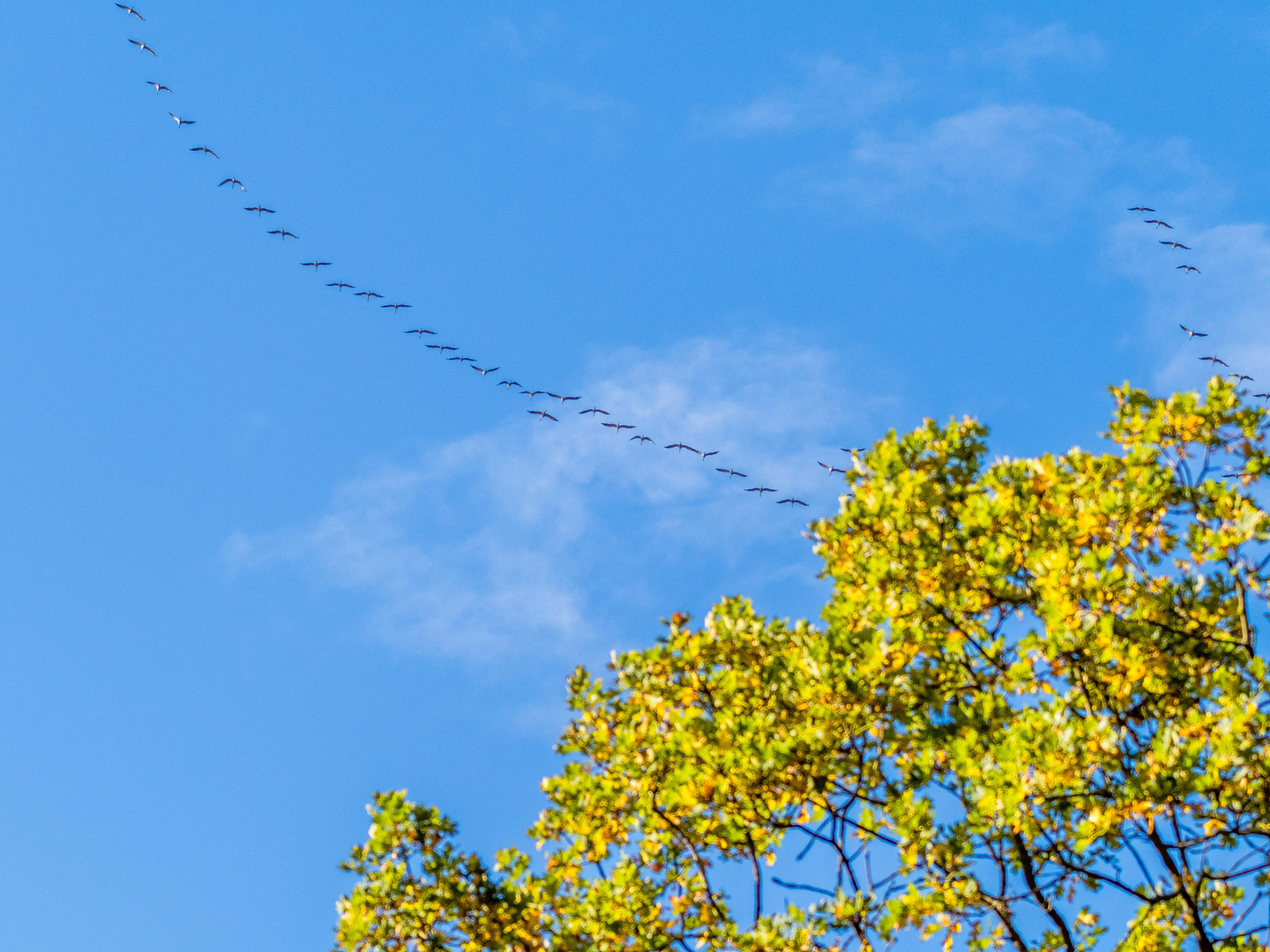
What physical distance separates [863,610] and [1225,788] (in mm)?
3946

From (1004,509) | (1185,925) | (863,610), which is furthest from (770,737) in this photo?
(1185,925)

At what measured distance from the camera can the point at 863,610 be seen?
12266 mm

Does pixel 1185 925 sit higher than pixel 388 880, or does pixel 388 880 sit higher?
pixel 388 880

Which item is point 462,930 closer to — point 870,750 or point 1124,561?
point 870,750

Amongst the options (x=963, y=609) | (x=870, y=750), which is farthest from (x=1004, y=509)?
(x=870, y=750)

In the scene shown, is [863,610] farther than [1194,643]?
Yes

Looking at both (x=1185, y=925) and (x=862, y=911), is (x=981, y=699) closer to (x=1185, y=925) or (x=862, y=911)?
(x=862, y=911)

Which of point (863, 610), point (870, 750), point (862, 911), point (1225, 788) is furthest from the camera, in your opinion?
point (863, 610)

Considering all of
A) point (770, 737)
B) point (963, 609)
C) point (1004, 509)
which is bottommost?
point (770, 737)

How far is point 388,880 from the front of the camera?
11672 mm

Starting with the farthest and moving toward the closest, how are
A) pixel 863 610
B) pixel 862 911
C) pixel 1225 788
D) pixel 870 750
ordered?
pixel 863 610
pixel 870 750
pixel 862 911
pixel 1225 788

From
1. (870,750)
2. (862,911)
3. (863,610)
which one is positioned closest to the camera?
(862,911)

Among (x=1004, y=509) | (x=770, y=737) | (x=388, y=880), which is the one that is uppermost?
(x=1004, y=509)

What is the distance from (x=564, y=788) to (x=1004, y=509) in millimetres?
6001
